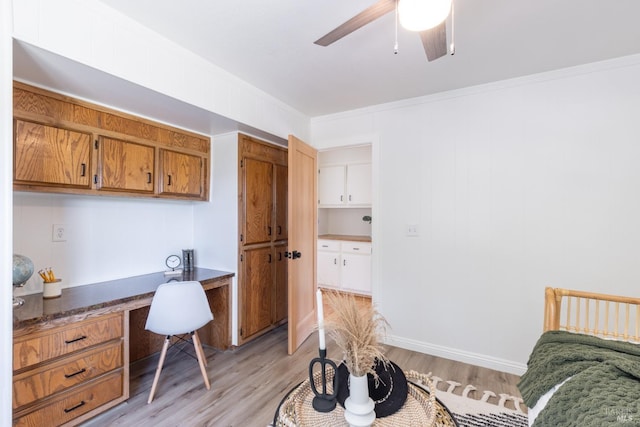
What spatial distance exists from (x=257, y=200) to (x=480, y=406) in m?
2.44

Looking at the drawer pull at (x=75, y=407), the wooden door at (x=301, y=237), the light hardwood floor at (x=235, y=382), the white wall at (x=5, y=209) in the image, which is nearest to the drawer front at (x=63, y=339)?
the white wall at (x=5, y=209)

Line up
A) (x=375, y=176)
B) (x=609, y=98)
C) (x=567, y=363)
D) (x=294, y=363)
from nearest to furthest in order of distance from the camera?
(x=567, y=363) → (x=609, y=98) → (x=294, y=363) → (x=375, y=176)

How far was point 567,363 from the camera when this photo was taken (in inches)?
47.6

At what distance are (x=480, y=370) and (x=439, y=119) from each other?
221cm

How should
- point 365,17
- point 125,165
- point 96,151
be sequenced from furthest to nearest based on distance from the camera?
point 125,165, point 96,151, point 365,17

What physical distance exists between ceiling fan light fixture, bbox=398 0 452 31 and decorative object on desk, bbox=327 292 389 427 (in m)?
1.13

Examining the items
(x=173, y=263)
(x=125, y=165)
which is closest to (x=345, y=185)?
(x=173, y=263)

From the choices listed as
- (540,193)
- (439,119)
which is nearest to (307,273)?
(439,119)

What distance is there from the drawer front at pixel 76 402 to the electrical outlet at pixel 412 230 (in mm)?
2516

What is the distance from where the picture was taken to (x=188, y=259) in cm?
289

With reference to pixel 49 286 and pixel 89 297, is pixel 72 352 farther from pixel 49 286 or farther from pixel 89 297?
pixel 49 286

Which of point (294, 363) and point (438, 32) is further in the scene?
point (294, 363)

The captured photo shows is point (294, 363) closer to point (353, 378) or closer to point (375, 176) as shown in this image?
point (353, 378)

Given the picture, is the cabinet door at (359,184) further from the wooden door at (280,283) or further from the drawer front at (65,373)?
the drawer front at (65,373)
